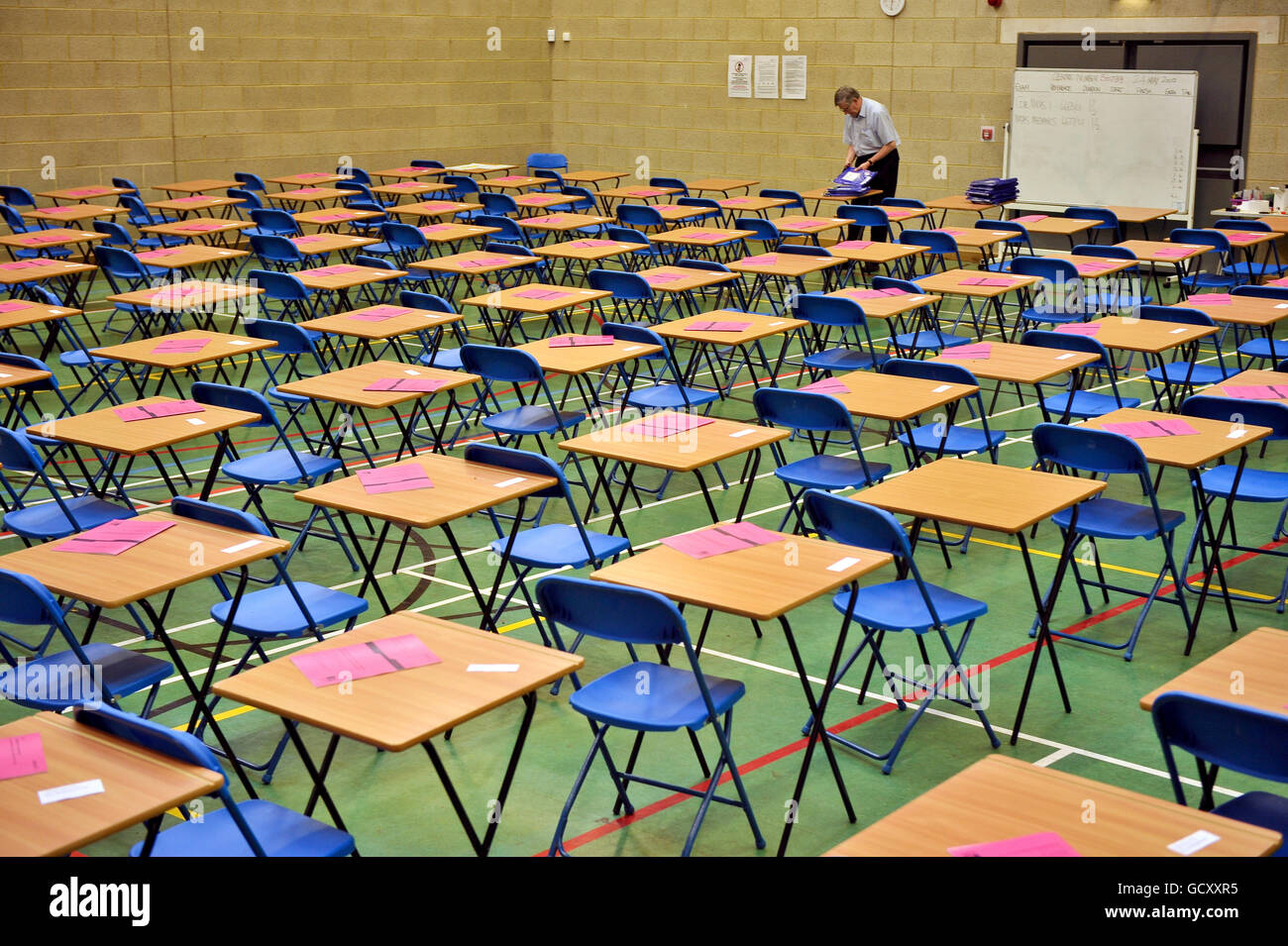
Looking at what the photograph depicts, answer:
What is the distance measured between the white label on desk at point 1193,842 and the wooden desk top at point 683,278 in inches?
258

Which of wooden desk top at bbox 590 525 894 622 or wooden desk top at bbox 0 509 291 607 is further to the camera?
wooden desk top at bbox 0 509 291 607

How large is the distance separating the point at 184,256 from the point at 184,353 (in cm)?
343

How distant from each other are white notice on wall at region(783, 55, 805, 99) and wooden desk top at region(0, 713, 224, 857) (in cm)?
1467

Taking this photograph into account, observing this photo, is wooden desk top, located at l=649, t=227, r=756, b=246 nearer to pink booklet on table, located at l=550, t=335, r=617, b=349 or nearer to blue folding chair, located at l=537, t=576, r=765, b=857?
pink booklet on table, located at l=550, t=335, r=617, b=349

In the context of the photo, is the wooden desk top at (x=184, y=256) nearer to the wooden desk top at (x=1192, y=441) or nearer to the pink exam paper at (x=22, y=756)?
the wooden desk top at (x=1192, y=441)

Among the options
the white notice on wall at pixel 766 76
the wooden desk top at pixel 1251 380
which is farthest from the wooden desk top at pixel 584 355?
the white notice on wall at pixel 766 76

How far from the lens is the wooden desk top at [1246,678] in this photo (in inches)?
130

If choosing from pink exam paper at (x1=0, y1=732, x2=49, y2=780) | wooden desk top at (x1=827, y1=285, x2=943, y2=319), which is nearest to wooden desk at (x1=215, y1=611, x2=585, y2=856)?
pink exam paper at (x1=0, y1=732, x2=49, y2=780)

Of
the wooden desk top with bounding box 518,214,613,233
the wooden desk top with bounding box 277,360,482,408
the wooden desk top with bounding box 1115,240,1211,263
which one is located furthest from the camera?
the wooden desk top with bounding box 518,214,613,233

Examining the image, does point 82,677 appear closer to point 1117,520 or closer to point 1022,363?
point 1117,520

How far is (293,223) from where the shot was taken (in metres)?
13.3

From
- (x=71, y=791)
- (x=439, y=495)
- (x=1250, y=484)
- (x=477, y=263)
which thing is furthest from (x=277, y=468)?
(x=1250, y=484)

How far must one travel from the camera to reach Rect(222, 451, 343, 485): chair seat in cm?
630
